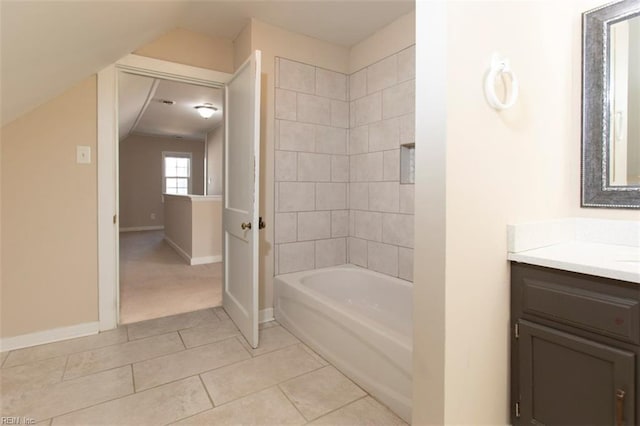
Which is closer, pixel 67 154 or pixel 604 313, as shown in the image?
pixel 604 313

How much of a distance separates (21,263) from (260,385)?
5.92 ft

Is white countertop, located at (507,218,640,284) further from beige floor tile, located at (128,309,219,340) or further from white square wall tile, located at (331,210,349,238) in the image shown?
beige floor tile, located at (128,309,219,340)

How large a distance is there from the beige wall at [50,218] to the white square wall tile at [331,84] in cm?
170

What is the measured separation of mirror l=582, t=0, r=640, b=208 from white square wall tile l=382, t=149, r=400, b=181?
121 cm

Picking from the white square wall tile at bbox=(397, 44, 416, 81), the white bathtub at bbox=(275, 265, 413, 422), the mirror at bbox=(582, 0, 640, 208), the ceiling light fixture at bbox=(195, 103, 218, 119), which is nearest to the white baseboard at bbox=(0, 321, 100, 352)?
the white bathtub at bbox=(275, 265, 413, 422)

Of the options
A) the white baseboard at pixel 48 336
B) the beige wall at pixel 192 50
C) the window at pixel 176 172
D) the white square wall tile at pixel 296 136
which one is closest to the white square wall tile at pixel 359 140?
the white square wall tile at pixel 296 136

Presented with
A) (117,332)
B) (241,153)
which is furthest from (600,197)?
(117,332)

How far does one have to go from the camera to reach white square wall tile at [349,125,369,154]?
2.83m

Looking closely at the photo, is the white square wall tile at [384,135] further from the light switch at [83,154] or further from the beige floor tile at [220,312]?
the light switch at [83,154]

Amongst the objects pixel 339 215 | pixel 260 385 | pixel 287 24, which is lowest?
pixel 260 385

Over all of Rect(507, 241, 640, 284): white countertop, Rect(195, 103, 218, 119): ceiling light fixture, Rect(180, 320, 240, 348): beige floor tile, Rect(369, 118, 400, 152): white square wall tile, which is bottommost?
Rect(180, 320, 240, 348): beige floor tile

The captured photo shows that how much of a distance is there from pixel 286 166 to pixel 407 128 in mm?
1003

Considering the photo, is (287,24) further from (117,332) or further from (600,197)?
(117,332)

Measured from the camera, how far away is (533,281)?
1.21 metres
